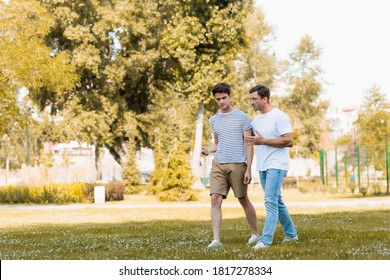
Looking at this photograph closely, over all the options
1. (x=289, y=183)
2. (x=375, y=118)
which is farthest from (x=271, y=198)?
(x=375, y=118)

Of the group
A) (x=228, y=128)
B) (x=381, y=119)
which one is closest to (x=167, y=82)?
(x=381, y=119)

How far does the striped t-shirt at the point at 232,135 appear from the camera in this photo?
982 cm

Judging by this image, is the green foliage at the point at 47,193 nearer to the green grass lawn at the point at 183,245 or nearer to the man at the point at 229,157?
the green grass lawn at the point at 183,245

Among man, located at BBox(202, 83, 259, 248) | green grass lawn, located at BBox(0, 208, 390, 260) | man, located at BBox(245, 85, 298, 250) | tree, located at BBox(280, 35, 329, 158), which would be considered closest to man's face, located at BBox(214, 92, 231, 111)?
man, located at BBox(202, 83, 259, 248)

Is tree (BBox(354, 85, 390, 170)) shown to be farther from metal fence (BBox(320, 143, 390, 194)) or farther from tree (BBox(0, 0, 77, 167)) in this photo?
tree (BBox(0, 0, 77, 167))

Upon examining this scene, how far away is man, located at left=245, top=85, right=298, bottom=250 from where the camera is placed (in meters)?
9.35

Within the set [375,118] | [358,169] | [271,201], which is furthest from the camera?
[375,118]

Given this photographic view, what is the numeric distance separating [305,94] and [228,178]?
6080 cm

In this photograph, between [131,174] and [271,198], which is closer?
[271,198]

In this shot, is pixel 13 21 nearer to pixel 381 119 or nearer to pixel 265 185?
pixel 265 185

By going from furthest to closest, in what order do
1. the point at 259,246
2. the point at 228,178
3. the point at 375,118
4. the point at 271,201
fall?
the point at 375,118 < the point at 228,178 < the point at 271,201 < the point at 259,246

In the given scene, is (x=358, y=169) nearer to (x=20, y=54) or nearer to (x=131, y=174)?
(x=131, y=174)

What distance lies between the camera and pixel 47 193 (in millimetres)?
31266

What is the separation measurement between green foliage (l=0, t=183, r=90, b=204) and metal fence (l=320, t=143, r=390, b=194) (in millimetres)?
12288
